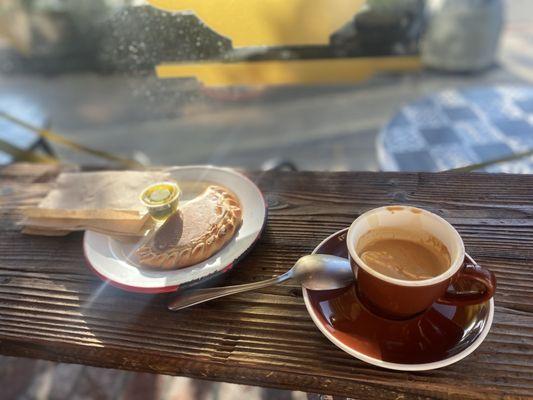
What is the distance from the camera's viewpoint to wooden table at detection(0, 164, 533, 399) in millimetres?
564

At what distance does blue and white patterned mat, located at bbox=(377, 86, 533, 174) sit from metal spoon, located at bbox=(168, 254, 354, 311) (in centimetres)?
103

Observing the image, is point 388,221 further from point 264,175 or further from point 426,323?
point 264,175

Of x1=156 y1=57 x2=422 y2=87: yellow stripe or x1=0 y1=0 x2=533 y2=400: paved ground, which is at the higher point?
x1=156 y1=57 x2=422 y2=87: yellow stripe

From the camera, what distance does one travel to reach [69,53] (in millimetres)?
3793

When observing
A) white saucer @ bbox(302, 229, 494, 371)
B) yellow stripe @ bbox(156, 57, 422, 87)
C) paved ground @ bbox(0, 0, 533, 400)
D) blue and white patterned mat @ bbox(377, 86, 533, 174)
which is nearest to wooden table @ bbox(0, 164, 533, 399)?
white saucer @ bbox(302, 229, 494, 371)

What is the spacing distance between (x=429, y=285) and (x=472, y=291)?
0.09 metres

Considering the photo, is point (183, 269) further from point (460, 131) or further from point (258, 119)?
point (258, 119)

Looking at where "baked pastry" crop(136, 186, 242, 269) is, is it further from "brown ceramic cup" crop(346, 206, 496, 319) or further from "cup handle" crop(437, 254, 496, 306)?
"cup handle" crop(437, 254, 496, 306)

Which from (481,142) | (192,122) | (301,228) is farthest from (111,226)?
(192,122)

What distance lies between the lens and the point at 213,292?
2.16ft

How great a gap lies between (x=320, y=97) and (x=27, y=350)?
2.99 metres

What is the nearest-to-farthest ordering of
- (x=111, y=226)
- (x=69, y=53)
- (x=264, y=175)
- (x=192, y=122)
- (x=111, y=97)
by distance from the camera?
(x=111, y=226) → (x=264, y=175) → (x=192, y=122) → (x=111, y=97) → (x=69, y=53)

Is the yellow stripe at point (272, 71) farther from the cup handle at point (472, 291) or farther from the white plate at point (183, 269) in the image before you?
the cup handle at point (472, 291)

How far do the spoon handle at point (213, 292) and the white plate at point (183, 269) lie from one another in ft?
0.07
